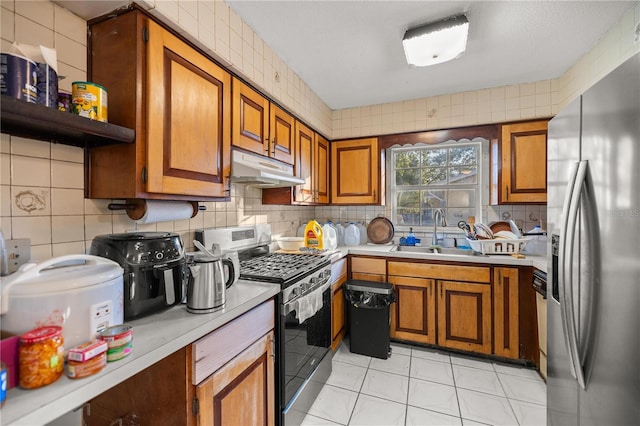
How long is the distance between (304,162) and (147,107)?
1.49 meters

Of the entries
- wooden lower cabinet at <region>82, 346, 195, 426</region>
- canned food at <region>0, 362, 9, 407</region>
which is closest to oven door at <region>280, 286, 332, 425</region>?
wooden lower cabinet at <region>82, 346, 195, 426</region>

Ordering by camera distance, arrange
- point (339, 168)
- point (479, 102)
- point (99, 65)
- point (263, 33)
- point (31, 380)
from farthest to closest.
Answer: point (339, 168) < point (479, 102) < point (263, 33) < point (99, 65) < point (31, 380)

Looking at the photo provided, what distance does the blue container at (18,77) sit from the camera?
77cm

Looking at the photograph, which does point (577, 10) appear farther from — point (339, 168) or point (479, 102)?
point (339, 168)

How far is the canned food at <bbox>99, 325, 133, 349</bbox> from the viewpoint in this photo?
0.71m

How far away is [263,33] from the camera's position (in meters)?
1.74

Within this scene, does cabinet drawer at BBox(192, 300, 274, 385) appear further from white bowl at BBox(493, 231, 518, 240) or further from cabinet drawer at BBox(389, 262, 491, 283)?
white bowl at BBox(493, 231, 518, 240)

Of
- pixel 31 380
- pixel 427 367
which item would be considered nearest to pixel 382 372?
pixel 427 367

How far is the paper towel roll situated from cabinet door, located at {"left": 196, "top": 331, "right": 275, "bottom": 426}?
727 millimetres

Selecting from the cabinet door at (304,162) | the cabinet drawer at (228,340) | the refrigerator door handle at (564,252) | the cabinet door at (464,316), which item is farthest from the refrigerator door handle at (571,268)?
the cabinet door at (304,162)

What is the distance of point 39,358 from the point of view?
60 cm

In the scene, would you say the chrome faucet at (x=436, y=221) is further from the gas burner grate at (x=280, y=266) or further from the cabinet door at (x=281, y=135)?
the cabinet door at (x=281, y=135)

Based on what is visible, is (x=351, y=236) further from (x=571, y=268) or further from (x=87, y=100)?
(x=87, y=100)

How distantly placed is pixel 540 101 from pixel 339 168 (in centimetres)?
186
